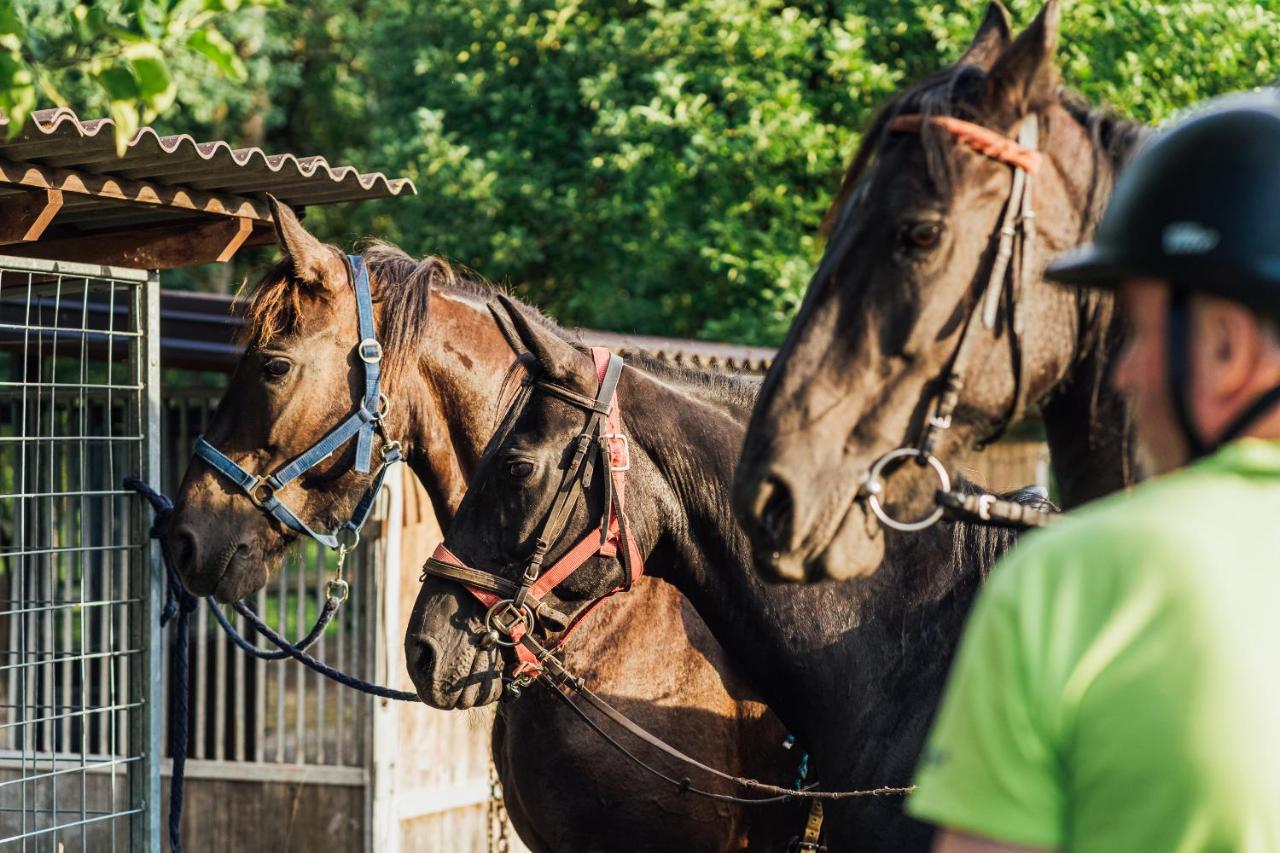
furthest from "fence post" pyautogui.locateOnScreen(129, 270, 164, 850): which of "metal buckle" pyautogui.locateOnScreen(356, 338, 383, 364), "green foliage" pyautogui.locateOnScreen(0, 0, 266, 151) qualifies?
"green foliage" pyautogui.locateOnScreen(0, 0, 266, 151)

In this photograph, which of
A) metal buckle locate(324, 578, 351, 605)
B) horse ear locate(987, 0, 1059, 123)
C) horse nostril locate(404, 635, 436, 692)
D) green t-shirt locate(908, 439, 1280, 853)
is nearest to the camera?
green t-shirt locate(908, 439, 1280, 853)

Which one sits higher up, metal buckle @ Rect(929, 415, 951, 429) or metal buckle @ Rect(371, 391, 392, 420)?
metal buckle @ Rect(371, 391, 392, 420)

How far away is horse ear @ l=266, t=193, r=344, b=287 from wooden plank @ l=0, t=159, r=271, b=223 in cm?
21

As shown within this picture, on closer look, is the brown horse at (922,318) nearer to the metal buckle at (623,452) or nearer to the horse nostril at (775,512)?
the horse nostril at (775,512)

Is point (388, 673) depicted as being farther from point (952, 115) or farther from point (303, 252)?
point (952, 115)

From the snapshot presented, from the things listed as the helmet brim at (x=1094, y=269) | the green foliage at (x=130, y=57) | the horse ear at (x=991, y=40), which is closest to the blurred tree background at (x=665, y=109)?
the horse ear at (x=991, y=40)

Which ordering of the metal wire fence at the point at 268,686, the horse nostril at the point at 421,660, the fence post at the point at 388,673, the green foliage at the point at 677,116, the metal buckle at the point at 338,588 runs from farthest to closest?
the green foliage at the point at 677,116 → the metal wire fence at the point at 268,686 → the fence post at the point at 388,673 → the metal buckle at the point at 338,588 → the horse nostril at the point at 421,660

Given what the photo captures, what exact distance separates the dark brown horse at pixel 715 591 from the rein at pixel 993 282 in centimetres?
102

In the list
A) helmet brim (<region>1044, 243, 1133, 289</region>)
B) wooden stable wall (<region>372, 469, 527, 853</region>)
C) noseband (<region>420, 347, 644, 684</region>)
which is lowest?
wooden stable wall (<region>372, 469, 527, 853</region>)

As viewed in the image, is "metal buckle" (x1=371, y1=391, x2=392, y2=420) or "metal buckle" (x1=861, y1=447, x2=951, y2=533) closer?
"metal buckle" (x1=861, y1=447, x2=951, y2=533)

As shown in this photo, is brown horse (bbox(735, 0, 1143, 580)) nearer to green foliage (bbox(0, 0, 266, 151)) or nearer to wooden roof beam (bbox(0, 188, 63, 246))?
green foliage (bbox(0, 0, 266, 151))

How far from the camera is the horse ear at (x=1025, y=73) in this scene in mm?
1932

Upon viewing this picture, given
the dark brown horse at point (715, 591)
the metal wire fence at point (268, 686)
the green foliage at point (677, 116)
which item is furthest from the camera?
the green foliage at point (677, 116)

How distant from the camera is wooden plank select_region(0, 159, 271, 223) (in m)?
3.73
